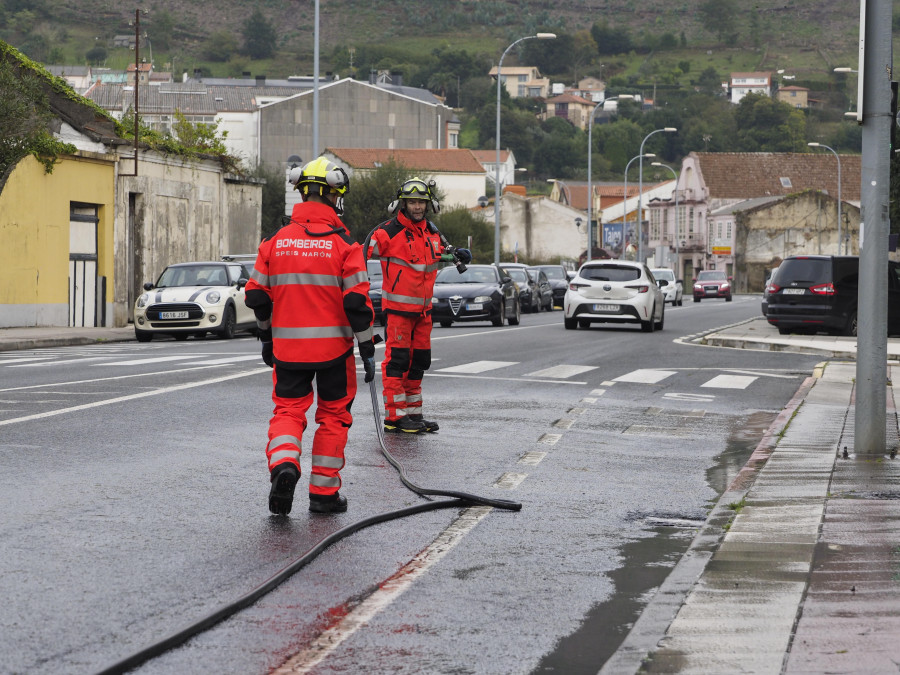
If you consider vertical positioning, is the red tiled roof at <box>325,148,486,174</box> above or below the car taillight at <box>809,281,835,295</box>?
above

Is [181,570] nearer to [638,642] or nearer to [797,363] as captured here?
[638,642]

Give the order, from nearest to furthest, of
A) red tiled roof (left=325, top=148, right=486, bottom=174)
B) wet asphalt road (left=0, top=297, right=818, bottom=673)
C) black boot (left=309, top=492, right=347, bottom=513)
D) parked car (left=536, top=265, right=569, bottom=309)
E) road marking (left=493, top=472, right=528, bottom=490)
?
wet asphalt road (left=0, top=297, right=818, bottom=673) < black boot (left=309, top=492, right=347, bottom=513) < road marking (left=493, top=472, right=528, bottom=490) < parked car (left=536, top=265, right=569, bottom=309) < red tiled roof (left=325, top=148, right=486, bottom=174)

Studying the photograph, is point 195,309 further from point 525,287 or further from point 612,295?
point 525,287

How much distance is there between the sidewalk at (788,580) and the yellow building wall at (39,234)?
25.3 m

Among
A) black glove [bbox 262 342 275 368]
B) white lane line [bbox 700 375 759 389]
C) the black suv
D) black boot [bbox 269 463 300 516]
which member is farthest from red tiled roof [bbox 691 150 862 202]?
black boot [bbox 269 463 300 516]

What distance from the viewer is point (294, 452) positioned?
746 centimetres

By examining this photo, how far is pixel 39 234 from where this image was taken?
111ft

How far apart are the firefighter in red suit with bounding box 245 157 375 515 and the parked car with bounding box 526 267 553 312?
1549 inches

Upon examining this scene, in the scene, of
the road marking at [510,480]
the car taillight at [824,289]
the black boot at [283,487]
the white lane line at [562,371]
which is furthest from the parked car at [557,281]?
the black boot at [283,487]

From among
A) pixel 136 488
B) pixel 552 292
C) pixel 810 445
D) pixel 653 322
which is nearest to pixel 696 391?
pixel 810 445

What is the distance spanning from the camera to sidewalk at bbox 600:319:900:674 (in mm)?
4980

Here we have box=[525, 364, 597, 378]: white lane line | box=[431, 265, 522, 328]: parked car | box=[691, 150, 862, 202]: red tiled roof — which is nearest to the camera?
box=[525, 364, 597, 378]: white lane line

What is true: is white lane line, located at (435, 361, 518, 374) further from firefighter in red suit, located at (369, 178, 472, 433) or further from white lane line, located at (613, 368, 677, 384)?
firefighter in red suit, located at (369, 178, 472, 433)

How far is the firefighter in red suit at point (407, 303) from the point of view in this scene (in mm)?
11633
